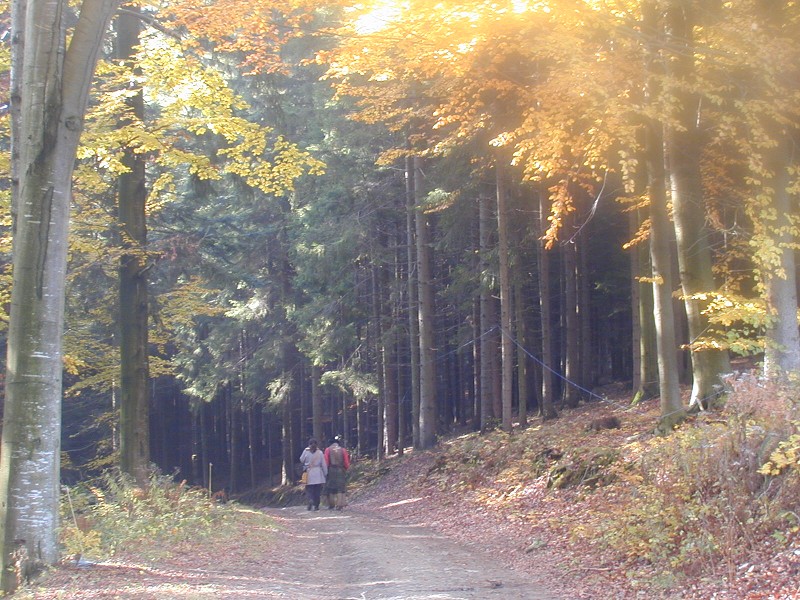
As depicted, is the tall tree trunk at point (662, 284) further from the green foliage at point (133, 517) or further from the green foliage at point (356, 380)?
the green foliage at point (356, 380)

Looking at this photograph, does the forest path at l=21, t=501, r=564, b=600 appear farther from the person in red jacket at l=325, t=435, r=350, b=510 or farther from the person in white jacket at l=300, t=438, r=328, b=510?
the person in white jacket at l=300, t=438, r=328, b=510

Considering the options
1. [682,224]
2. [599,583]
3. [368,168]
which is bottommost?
[599,583]

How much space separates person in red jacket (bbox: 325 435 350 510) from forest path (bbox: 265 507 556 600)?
4.56 metres

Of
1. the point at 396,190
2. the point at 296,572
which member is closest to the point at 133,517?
the point at 296,572

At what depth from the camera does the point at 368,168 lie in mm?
27953

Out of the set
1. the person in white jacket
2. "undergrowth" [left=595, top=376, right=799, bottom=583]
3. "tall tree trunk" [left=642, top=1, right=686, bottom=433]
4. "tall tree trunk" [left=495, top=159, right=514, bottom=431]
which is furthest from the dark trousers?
"undergrowth" [left=595, top=376, right=799, bottom=583]

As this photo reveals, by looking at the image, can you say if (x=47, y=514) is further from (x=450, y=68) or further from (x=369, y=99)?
(x=369, y=99)

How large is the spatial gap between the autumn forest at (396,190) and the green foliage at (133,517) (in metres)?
1.13

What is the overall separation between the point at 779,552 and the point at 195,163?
985 cm

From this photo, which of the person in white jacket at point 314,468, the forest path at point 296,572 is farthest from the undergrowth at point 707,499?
the person in white jacket at point 314,468

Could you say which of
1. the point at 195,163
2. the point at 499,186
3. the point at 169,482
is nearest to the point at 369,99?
the point at 195,163

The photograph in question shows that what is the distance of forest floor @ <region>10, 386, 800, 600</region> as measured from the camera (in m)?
7.91

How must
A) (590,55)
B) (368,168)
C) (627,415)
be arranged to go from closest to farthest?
(590,55) → (627,415) → (368,168)

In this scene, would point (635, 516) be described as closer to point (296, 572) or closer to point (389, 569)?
A: point (389, 569)
